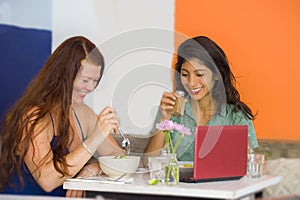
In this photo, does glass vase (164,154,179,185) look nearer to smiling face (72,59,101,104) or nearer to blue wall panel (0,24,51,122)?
smiling face (72,59,101,104)

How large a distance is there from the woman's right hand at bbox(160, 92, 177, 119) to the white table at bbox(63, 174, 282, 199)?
37cm

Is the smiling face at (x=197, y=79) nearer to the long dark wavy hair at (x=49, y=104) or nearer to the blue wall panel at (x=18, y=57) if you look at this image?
the long dark wavy hair at (x=49, y=104)

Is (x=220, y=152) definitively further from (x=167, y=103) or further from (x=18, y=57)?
(x=18, y=57)

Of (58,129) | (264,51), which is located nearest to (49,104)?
(58,129)

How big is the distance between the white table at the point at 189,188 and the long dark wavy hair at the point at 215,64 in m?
0.51

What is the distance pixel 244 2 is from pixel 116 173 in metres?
1.07

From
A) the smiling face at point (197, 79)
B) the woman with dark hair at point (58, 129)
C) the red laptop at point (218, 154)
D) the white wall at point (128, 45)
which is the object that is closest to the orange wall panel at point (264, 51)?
the white wall at point (128, 45)

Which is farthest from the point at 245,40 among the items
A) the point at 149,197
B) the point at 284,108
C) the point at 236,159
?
the point at 149,197

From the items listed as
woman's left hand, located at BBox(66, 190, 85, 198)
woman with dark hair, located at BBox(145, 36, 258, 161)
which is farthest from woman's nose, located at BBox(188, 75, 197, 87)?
woman's left hand, located at BBox(66, 190, 85, 198)

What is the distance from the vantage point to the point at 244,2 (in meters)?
2.92

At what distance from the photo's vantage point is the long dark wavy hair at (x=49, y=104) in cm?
242

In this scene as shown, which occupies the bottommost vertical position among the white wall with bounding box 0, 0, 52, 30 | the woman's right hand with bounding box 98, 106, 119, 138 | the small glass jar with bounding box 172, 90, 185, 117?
the woman's right hand with bounding box 98, 106, 119, 138

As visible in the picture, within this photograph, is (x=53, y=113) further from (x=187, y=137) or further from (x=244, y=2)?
(x=244, y=2)

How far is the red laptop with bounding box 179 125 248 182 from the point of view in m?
2.14
